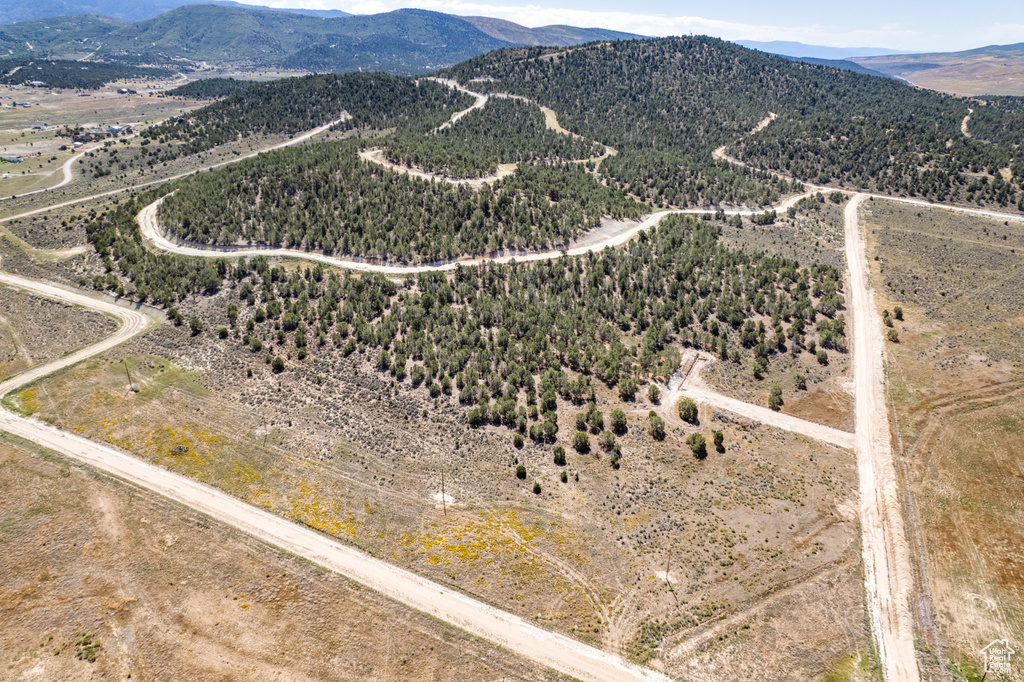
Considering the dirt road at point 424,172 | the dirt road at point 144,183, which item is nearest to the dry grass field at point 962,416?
the dirt road at point 424,172

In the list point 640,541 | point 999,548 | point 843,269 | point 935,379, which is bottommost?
point 640,541

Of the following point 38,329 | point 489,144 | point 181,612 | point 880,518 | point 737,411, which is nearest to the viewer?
point 181,612

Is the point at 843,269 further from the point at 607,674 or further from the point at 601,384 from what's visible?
the point at 607,674

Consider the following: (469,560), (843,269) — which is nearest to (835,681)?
(469,560)

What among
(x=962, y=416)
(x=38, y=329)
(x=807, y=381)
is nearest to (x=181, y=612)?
(x=38, y=329)

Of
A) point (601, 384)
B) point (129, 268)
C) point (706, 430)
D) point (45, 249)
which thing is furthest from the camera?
point (45, 249)

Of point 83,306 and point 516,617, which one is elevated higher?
point 83,306

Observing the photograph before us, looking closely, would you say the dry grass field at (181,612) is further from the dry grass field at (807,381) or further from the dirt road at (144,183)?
the dirt road at (144,183)

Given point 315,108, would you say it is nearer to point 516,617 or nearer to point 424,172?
point 424,172
